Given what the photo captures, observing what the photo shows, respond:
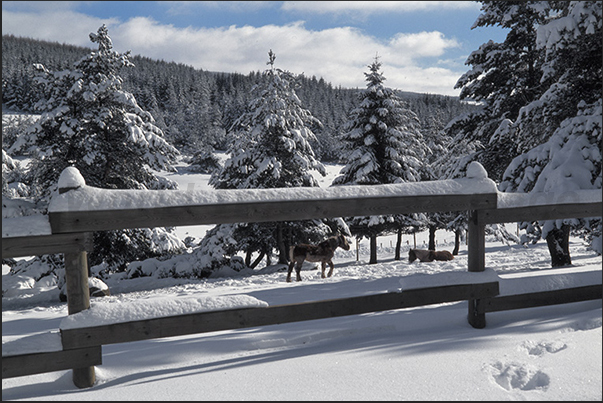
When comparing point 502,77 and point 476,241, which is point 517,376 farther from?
point 502,77

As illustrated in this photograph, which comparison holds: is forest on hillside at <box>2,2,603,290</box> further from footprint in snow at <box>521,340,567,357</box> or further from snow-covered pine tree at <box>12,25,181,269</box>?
footprint in snow at <box>521,340,567,357</box>

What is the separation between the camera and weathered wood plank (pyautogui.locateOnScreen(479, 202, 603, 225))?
4.48 meters

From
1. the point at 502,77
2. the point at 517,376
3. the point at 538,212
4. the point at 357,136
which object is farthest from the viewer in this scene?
the point at 357,136

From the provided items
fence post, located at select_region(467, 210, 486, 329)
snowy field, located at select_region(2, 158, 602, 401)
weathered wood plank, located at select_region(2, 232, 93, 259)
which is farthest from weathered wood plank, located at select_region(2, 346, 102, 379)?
fence post, located at select_region(467, 210, 486, 329)

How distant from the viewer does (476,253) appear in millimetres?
4590

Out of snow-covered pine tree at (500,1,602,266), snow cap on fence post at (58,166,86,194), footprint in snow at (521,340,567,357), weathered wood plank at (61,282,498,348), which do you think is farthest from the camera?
snow-covered pine tree at (500,1,602,266)

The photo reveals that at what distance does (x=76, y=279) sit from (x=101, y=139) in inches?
559

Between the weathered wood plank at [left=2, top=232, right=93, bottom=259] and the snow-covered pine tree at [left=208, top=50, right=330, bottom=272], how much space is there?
1459 centimetres

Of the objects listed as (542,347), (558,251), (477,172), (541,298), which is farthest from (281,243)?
(542,347)

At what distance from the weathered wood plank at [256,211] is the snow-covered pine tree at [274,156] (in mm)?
14013

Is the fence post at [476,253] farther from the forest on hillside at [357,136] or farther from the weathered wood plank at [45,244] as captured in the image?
the weathered wood plank at [45,244]

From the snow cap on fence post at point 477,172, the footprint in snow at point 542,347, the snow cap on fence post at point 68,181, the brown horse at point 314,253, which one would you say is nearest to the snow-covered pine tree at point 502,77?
the brown horse at point 314,253

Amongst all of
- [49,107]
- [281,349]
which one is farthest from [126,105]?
[281,349]

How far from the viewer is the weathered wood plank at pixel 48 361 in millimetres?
3379
